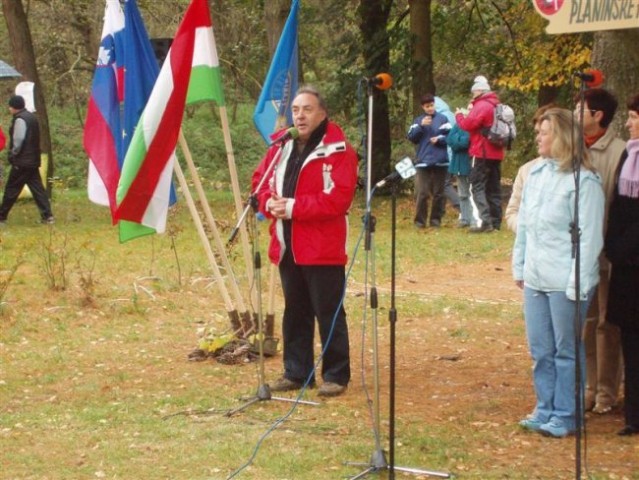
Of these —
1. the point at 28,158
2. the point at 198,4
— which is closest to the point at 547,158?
the point at 198,4

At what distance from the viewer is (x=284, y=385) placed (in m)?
7.88

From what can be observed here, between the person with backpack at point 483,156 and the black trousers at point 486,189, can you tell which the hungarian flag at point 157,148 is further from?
the black trousers at point 486,189

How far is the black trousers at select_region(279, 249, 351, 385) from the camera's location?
7547 millimetres

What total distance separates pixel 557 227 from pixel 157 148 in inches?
120

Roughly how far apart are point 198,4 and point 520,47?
1687 cm

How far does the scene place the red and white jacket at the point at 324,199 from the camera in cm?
735

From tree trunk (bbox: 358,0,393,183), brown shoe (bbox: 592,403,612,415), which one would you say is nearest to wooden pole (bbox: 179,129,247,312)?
brown shoe (bbox: 592,403,612,415)

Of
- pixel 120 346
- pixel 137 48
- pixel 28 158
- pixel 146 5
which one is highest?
pixel 146 5

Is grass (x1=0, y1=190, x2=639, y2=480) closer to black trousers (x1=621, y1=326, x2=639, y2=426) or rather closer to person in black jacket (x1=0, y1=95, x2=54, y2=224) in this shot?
black trousers (x1=621, y1=326, x2=639, y2=426)

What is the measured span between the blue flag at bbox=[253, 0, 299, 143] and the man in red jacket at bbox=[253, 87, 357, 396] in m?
1.09

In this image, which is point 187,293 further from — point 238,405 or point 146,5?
point 146,5

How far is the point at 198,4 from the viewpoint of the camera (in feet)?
27.7

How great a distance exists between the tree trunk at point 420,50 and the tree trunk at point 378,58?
806 mm

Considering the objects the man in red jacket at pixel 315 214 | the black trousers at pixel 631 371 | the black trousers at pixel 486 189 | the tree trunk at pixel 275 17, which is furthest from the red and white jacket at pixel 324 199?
the tree trunk at pixel 275 17
